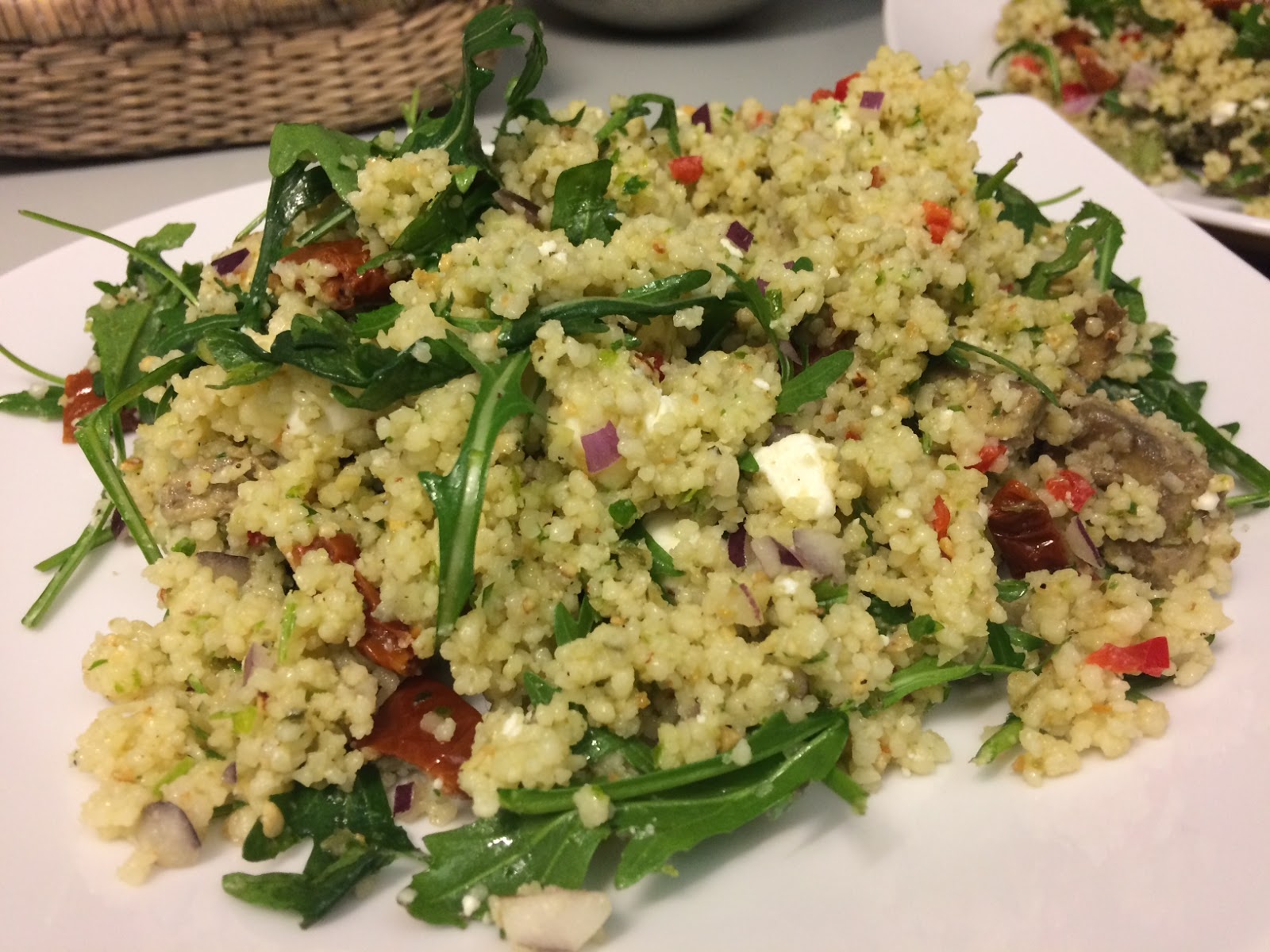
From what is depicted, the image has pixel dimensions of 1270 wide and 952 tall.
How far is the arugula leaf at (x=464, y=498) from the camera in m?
1.41

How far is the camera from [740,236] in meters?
2.02

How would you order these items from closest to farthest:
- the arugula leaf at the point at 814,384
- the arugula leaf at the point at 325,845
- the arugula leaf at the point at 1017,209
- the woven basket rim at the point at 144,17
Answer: the arugula leaf at the point at 325,845 < the arugula leaf at the point at 814,384 < the arugula leaf at the point at 1017,209 < the woven basket rim at the point at 144,17

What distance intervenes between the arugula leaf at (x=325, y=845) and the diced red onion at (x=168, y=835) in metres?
0.08

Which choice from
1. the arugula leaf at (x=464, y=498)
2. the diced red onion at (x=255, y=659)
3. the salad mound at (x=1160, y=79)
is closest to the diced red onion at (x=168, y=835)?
the diced red onion at (x=255, y=659)

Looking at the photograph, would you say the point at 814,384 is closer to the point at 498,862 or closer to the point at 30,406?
the point at 498,862

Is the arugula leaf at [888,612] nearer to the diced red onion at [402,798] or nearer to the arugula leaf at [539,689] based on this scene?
the arugula leaf at [539,689]

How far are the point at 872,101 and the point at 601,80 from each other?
104 inches

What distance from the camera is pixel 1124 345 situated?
6.82ft

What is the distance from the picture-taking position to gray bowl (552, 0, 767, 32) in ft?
15.1

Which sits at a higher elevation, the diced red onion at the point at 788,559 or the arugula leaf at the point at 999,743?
the diced red onion at the point at 788,559

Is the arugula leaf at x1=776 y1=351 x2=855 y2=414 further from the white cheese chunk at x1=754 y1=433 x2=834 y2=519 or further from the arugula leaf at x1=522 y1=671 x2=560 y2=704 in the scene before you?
the arugula leaf at x1=522 y1=671 x2=560 y2=704

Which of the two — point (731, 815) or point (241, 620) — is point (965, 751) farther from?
point (241, 620)

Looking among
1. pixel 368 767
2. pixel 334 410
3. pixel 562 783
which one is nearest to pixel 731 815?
pixel 562 783

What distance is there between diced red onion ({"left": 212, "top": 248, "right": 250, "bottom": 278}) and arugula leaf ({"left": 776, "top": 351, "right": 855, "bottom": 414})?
1.24 metres
